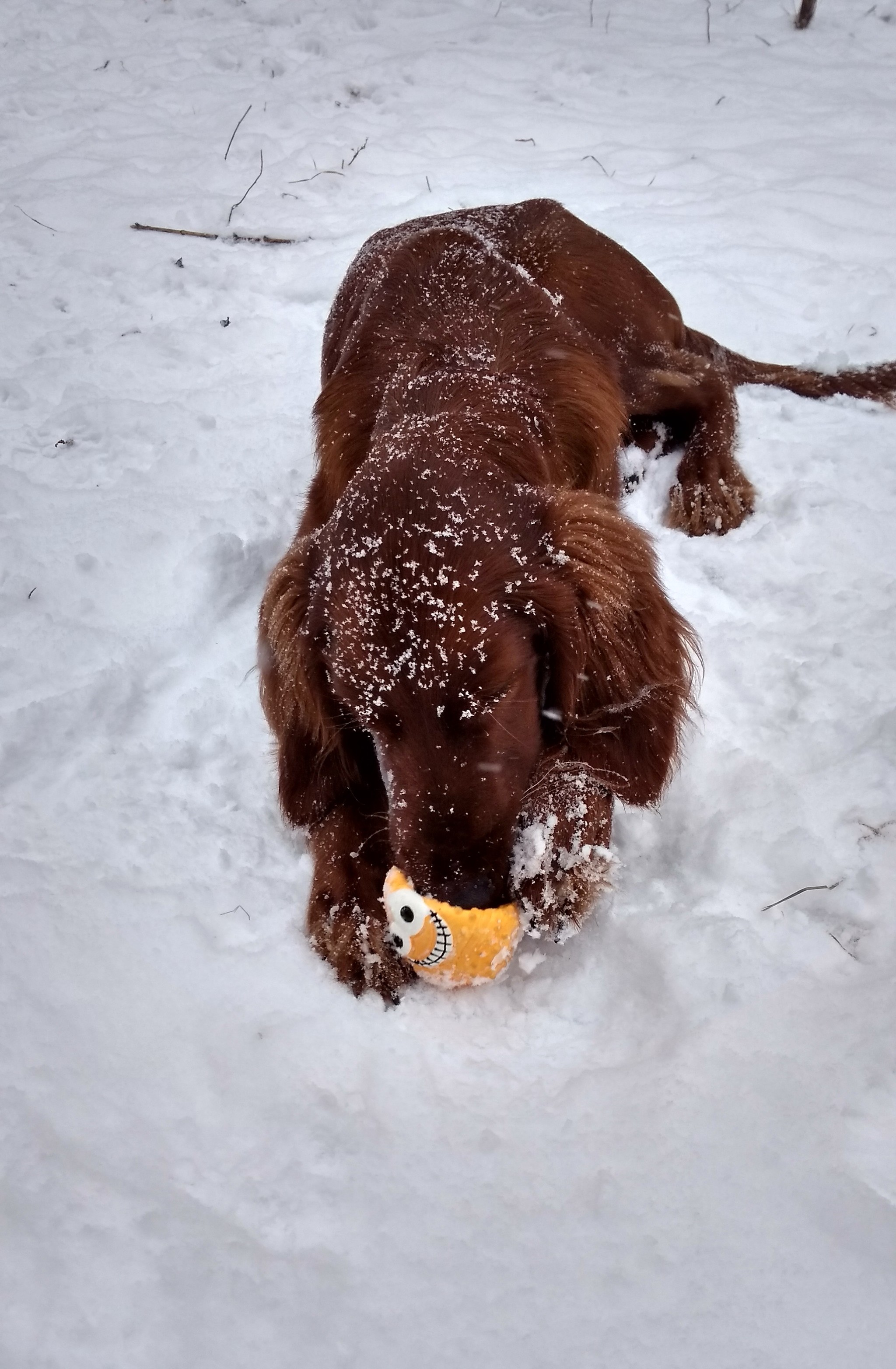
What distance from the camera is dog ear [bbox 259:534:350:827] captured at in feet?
6.96

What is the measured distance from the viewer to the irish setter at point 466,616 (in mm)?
1803

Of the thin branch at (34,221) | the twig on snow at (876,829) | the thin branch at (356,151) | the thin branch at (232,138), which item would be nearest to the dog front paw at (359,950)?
the twig on snow at (876,829)

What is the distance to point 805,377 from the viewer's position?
143 inches

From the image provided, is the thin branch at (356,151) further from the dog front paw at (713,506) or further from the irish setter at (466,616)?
the dog front paw at (713,506)

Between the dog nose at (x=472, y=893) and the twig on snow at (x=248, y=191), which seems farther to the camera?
the twig on snow at (x=248, y=191)

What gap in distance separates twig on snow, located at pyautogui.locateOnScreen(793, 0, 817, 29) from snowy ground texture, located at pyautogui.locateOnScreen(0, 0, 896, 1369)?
2513mm

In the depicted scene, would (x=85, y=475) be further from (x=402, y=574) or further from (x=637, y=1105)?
(x=637, y=1105)

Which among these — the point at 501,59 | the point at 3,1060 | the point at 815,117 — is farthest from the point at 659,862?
the point at 501,59

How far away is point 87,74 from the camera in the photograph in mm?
6387

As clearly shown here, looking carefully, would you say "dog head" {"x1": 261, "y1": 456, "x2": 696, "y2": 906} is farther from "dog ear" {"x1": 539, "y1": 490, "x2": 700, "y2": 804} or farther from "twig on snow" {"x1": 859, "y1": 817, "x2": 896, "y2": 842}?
"twig on snow" {"x1": 859, "y1": 817, "x2": 896, "y2": 842}

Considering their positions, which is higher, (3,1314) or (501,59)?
(501,59)

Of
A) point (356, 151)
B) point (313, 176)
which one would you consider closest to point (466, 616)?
point (313, 176)

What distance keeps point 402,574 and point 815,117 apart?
5.51 metres

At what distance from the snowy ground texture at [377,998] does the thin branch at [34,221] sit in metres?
0.24
